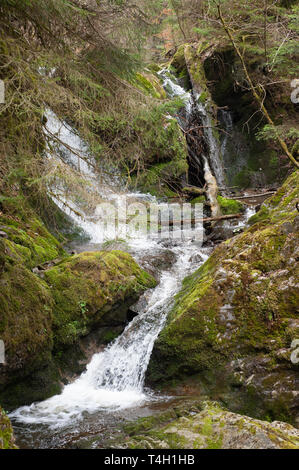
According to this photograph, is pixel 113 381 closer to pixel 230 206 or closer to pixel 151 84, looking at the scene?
pixel 230 206

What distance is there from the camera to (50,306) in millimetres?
4969

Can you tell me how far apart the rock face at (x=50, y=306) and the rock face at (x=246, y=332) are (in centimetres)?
138

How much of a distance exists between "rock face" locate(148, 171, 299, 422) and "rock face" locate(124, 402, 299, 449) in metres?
0.74

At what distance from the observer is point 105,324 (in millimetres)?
5836

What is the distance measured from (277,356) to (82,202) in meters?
3.22

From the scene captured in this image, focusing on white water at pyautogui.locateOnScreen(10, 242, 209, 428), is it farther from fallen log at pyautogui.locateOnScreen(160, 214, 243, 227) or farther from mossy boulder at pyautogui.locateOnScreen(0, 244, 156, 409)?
fallen log at pyautogui.locateOnScreen(160, 214, 243, 227)

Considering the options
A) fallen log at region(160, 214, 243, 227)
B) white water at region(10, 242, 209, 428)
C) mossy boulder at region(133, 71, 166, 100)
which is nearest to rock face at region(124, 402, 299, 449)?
white water at region(10, 242, 209, 428)

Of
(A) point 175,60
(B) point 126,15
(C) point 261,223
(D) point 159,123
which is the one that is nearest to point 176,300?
(C) point 261,223

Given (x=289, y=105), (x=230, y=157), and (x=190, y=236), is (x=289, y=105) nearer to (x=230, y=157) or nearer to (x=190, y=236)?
(x=230, y=157)

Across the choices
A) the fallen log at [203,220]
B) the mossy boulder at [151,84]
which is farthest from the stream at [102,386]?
the mossy boulder at [151,84]

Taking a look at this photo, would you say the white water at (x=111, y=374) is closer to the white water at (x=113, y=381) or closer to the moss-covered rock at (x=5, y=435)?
the white water at (x=113, y=381)

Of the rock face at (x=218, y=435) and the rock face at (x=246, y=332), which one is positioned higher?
the rock face at (x=246, y=332)

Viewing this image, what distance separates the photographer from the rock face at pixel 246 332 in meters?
3.76

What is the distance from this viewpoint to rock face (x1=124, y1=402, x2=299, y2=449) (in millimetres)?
2604
